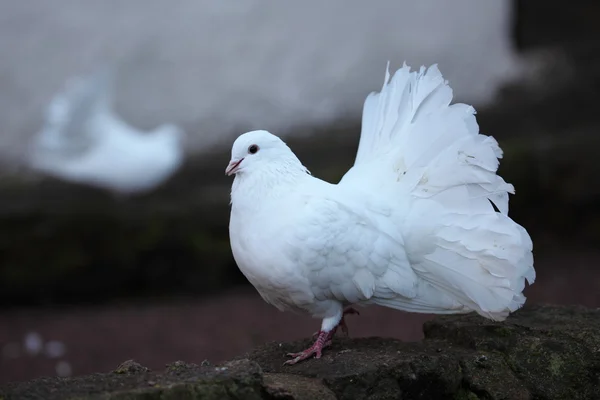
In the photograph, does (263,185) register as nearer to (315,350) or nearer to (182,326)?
(315,350)

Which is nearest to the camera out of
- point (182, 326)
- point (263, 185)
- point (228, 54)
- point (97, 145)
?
point (263, 185)

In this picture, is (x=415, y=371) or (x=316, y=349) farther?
(x=316, y=349)

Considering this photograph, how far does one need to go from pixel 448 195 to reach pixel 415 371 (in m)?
0.84

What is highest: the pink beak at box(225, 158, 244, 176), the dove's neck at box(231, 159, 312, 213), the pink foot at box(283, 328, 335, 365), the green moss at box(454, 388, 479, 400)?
the pink beak at box(225, 158, 244, 176)

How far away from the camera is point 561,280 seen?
23.7 feet

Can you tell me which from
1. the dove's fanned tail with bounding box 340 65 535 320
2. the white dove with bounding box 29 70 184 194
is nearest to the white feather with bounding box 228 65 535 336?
the dove's fanned tail with bounding box 340 65 535 320

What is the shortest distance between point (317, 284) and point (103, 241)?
3.90 meters

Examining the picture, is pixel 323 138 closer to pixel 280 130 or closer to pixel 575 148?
pixel 280 130

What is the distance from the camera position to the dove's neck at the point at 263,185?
3.60 metres

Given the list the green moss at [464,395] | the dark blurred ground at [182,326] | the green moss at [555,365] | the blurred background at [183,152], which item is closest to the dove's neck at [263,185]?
the green moss at [464,395]

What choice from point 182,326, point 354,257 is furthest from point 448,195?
point 182,326

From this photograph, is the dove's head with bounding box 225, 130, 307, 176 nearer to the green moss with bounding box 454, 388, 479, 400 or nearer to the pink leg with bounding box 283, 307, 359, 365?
the pink leg with bounding box 283, 307, 359, 365

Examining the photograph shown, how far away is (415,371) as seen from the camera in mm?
3361

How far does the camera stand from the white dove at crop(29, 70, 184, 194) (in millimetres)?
6656
